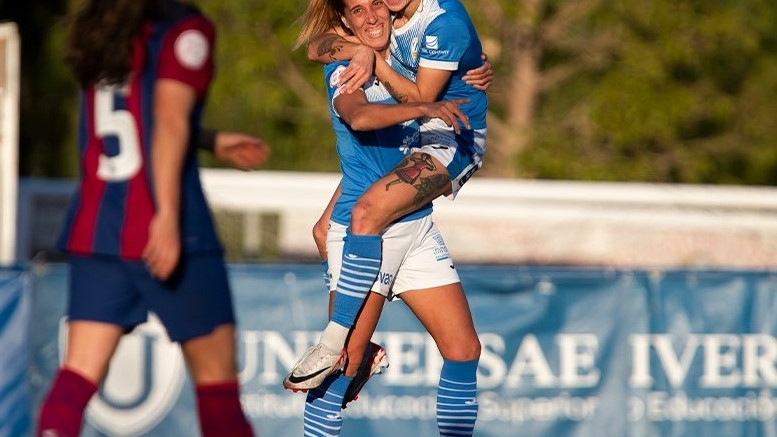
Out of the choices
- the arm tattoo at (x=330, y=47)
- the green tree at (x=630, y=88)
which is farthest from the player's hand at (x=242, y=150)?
the green tree at (x=630, y=88)

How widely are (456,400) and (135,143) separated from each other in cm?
169

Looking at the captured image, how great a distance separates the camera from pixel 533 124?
2044 centimetres

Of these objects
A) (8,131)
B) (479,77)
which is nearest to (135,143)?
(479,77)

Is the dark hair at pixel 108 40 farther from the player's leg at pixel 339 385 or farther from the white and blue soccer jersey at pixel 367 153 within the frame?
the player's leg at pixel 339 385

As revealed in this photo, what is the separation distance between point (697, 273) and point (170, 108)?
5681 millimetres

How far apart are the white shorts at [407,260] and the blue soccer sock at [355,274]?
105mm

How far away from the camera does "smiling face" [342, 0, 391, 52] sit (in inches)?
237

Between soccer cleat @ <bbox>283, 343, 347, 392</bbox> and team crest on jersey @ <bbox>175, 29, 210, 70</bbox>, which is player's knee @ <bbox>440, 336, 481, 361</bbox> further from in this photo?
team crest on jersey @ <bbox>175, 29, 210, 70</bbox>

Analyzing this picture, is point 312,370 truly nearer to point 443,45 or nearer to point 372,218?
point 372,218

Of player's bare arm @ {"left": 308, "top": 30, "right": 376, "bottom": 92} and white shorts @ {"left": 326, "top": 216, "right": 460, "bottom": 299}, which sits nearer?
player's bare arm @ {"left": 308, "top": 30, "right": 376, "bottom": 92}

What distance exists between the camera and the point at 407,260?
6.14m

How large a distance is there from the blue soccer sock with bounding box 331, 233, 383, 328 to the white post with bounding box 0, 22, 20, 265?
21.8 ft

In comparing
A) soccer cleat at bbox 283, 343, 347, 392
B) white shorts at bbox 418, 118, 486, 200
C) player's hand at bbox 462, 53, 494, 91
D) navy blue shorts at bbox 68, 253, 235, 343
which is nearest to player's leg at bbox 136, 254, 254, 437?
navy blue shorts at bbox 68, 253, 235, 343

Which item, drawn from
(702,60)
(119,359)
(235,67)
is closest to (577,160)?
(702,60)
